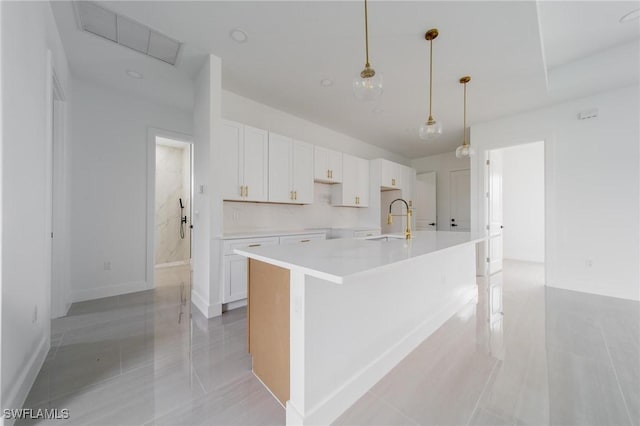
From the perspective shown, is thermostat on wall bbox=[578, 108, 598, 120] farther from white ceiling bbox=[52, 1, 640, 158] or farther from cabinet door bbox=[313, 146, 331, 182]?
cabinet door bbox=[313, 146, 331, 182]

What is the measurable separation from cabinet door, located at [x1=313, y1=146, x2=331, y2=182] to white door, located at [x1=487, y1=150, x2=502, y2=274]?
9.78ft

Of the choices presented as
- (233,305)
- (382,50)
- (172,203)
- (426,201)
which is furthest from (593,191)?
(172,203)

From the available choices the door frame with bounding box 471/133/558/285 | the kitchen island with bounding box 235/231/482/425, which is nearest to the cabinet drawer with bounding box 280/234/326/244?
the kitchen island with bounding box 235/231/482/425

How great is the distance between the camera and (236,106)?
3441 millimetres

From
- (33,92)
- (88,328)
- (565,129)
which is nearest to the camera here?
(33,92)

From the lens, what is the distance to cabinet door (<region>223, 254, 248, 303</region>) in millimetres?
2699

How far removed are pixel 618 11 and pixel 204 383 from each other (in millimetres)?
4813

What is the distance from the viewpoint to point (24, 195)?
147 cm

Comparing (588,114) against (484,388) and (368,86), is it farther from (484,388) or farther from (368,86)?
(484,388)

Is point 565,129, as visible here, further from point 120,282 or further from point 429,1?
point 120,282

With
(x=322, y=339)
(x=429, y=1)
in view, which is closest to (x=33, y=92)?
(x=322, y=339)

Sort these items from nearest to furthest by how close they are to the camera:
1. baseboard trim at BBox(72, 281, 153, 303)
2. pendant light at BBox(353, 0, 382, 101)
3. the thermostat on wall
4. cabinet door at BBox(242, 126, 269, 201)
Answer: pendant light at BBox(353, 0, 382, 101) < baseboard trim at BBox(72, 281, 153, 303) < cabinet door at BBox(242, 126, 269, 201) < the thermostat on wall

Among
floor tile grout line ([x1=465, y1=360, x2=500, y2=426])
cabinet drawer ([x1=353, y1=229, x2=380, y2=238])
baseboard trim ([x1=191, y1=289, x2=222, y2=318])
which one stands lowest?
floor tile grout line ([x1=465, y1=360, x2=500, y2=426])

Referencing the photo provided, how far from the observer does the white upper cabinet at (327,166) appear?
162 inches
